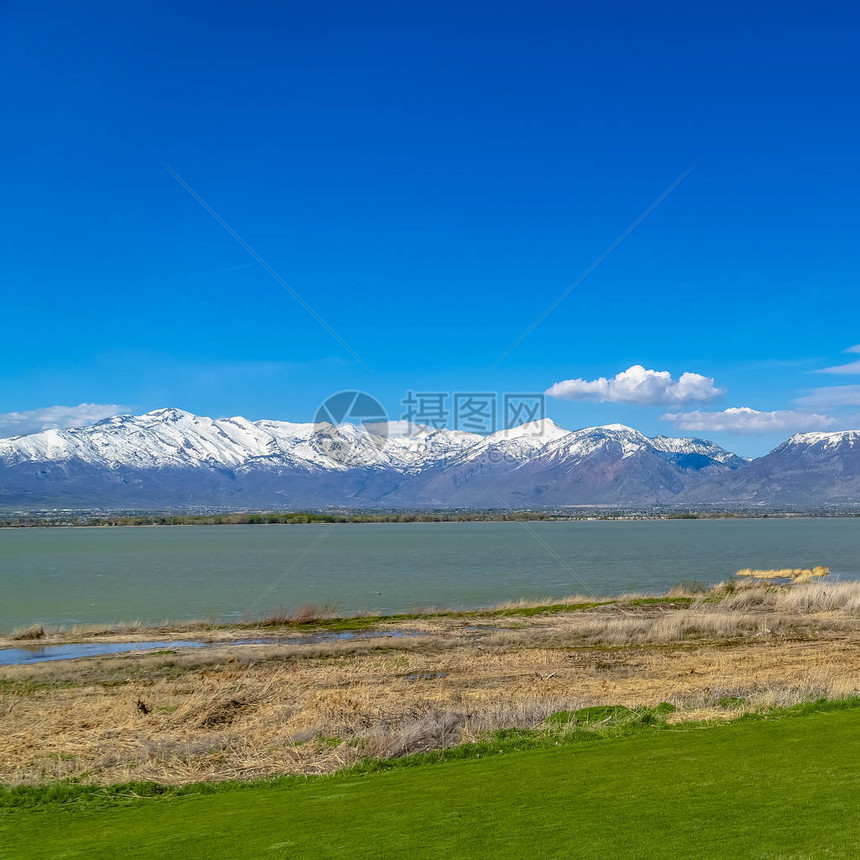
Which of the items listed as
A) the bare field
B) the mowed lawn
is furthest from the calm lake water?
the mowed lawn

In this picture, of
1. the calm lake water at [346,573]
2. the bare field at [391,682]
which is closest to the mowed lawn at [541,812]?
the bare field at [391,682]

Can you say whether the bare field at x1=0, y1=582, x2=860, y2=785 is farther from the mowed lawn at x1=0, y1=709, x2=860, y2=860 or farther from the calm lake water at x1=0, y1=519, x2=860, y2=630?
the calm lake water at x1=0, y1=519, x2=860, y2=630

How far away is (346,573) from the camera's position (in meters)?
71.1

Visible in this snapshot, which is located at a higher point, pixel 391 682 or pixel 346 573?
pixel 391 682

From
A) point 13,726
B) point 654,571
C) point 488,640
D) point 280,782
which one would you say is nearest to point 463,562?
point 654,571

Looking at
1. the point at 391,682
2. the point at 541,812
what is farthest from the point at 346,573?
the point at 541,812

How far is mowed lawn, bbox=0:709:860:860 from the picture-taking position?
6.91 metres

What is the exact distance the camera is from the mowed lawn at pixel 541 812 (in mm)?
6906

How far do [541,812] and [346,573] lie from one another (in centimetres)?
6412

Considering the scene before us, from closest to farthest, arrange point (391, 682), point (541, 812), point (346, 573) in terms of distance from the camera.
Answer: point (541, 812)
point (391, 682)
point (346, 573)

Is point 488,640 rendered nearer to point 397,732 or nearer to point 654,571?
point 397,732

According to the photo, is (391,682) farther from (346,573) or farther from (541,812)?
(346,573)

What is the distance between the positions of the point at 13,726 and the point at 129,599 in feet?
116

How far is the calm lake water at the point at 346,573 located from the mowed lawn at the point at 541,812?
3334 cm
